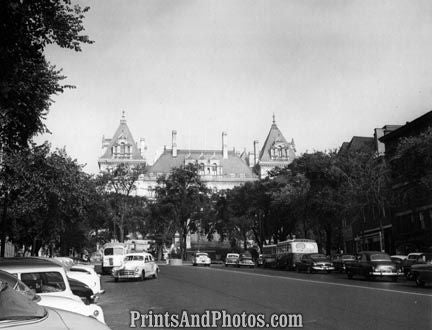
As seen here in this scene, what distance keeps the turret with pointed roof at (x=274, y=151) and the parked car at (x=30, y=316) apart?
13899 centimetres

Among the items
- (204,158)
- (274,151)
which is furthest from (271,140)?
(204,158)

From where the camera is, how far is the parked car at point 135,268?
95.4ft

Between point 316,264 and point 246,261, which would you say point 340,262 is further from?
point 246,261

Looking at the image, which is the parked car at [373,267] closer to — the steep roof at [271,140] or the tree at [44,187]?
the tree at [44,187]

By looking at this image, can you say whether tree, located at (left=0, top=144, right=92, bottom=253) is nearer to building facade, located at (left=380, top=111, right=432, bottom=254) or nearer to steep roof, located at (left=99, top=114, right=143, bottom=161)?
building facade, located at (left=380, top=111, right=432, bottom=254)

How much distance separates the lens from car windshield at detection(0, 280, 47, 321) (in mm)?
4445

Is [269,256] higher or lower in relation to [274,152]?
lower

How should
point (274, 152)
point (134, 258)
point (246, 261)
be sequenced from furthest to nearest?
point (274, 152)
point (246, 261)
point (134, 258)

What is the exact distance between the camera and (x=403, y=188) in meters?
46.1

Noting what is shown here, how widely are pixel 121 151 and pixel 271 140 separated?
4337cm

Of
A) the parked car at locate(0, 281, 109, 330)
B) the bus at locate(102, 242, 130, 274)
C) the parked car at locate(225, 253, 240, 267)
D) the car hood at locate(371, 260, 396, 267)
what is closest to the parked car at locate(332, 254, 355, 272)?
the car hood at locate(371, 260, 396, 267)

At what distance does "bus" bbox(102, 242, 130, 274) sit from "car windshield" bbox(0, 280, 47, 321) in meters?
36.0

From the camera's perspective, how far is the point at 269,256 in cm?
→ 5244

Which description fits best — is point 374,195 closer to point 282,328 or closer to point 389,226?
point 389,226
